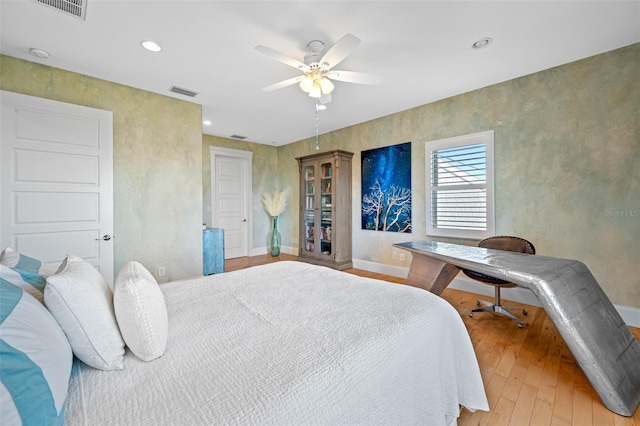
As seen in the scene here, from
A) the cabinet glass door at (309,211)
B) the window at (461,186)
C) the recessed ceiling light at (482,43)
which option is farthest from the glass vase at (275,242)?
the recessed ceiling light at (482,43)

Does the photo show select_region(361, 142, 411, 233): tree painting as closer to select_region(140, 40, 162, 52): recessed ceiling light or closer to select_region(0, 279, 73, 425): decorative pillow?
select_region(140, 40, 162, 52): recessed ceiling light

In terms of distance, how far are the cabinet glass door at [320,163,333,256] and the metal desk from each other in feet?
9.81

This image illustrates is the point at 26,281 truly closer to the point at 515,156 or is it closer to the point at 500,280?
the point at 500,280

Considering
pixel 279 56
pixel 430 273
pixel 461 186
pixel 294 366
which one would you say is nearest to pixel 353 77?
pixel 279 56

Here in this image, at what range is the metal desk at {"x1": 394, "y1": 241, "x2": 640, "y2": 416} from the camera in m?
1.47

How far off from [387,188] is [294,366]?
357 cm

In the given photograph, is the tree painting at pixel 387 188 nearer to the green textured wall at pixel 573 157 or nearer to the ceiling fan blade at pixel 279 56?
the green textured wall at pixel 573 157

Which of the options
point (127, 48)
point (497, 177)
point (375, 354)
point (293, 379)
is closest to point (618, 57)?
point (497, 177)

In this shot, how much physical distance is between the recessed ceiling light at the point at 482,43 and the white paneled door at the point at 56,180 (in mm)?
3668

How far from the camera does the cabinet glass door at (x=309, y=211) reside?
16.4 feet

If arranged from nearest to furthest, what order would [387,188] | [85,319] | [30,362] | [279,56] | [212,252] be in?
[30,362] < [85,319] < [279,56] < [212,252] < [387,188]

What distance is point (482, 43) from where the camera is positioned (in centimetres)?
230

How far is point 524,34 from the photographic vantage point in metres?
2.19

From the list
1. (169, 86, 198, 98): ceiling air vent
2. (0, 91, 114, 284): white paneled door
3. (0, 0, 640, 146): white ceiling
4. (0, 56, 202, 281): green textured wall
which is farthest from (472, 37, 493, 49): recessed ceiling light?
(0, 91, 114, 284): white paneled door
